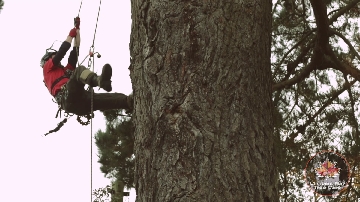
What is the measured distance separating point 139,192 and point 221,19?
19.2 inches

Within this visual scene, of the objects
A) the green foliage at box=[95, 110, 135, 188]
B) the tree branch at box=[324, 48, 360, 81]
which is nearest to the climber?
the tree branch at box=[324, 48, 360, 81]

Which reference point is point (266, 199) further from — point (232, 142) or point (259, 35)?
point (259, 35)

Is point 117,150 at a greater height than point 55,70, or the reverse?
point 55,70

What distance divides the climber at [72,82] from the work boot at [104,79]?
10mm

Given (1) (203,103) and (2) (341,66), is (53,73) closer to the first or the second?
(2) (341,66)

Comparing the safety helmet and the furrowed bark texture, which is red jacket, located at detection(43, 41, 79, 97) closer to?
the safety helmet

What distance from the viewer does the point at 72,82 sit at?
159 inches

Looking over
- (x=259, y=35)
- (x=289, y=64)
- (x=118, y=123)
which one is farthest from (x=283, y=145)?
(x=259, y=35)

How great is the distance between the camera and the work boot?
12.0 ft

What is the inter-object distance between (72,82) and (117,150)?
7.13ft

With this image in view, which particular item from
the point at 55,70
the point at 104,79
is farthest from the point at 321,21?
the point at 55,70

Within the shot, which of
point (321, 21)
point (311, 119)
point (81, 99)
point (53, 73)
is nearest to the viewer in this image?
point (321, 21)

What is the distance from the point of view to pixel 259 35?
5.11 feet

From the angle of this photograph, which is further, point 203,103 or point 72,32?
point 72,32
